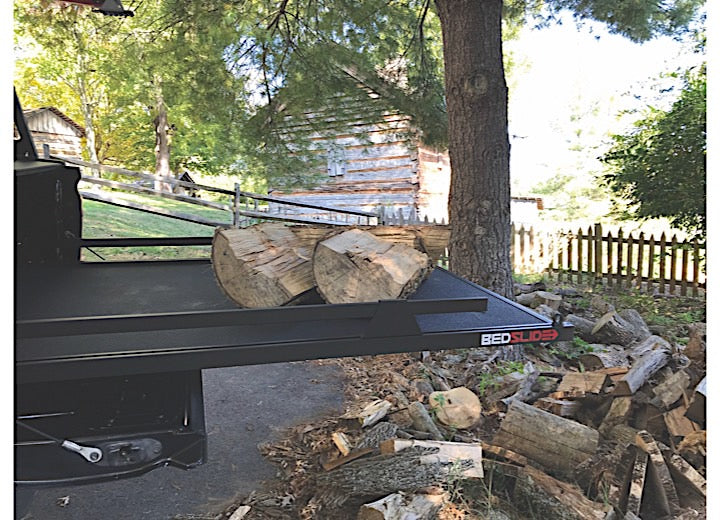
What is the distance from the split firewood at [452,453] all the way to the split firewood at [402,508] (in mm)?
255

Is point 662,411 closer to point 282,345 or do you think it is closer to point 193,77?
point 282,345

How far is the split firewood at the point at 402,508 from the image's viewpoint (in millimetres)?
2576

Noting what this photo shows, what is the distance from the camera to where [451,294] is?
254 centimetres

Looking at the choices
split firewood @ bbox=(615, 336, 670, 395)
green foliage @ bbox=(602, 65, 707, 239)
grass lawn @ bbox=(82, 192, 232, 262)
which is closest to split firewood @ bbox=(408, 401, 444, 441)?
split firewood @ bbox=(615, 336, 670, 395)

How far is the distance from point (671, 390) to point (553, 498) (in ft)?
4.19

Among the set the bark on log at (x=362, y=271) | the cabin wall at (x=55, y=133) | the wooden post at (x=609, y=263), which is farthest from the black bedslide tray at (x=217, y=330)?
the cabin wall at (x=55, y=133)

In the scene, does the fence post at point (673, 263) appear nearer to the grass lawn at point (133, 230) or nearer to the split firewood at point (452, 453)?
the split firewood at point (452, 453)

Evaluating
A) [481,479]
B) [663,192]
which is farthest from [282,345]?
[663,192]

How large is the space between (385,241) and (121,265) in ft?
5.92

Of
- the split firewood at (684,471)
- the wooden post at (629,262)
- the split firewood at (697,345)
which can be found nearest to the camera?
the split firewood at (684,471)

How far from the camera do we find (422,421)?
3.62 metres

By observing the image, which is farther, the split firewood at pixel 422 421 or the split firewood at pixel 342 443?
the split firewood at pixel 422 421

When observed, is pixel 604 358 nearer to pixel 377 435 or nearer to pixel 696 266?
pixel 377 435

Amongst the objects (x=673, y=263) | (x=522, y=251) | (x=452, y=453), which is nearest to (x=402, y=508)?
(x=452, y=453)
